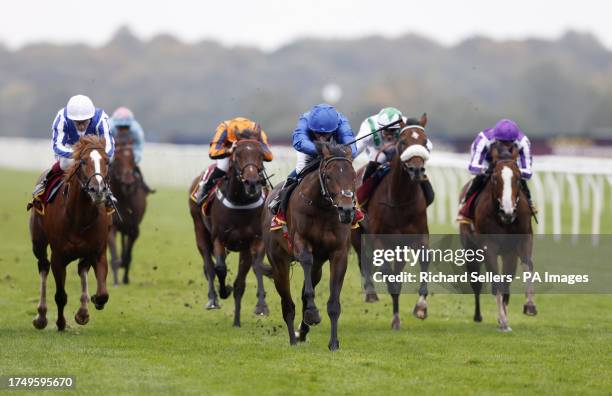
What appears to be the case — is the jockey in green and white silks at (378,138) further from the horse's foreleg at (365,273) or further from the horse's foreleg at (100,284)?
the horse's foreleg at (100,284)

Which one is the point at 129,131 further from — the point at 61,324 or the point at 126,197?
the point at 61,324

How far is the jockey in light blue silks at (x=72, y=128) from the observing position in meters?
9.81

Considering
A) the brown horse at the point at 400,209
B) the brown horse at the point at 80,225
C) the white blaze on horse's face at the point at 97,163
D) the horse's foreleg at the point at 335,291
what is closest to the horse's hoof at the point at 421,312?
the brown horse at the point at 400,209

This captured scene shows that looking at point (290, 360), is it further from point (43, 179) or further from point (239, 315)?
point (43, 179)

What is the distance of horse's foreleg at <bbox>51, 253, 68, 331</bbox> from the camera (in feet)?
31.7

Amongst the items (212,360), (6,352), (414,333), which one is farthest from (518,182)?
(6,352)

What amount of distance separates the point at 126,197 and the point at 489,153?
4.95 meters

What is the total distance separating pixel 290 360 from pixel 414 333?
2.02 meters

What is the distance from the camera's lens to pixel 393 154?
36.4ft

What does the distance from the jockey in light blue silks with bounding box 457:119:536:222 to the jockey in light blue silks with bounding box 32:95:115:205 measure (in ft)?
10.7

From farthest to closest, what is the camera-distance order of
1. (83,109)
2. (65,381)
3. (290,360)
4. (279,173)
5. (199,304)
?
(279,173) < (199,304) < (83,109) < (290,360) < (65,381)

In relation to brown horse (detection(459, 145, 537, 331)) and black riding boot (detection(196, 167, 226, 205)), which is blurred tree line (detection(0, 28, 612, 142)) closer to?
black riding boot (detection(196, 167, 226, 205))

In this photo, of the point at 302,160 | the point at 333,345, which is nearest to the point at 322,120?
the point at 302,160

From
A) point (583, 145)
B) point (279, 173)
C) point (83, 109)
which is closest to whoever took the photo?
point (83, 109)
